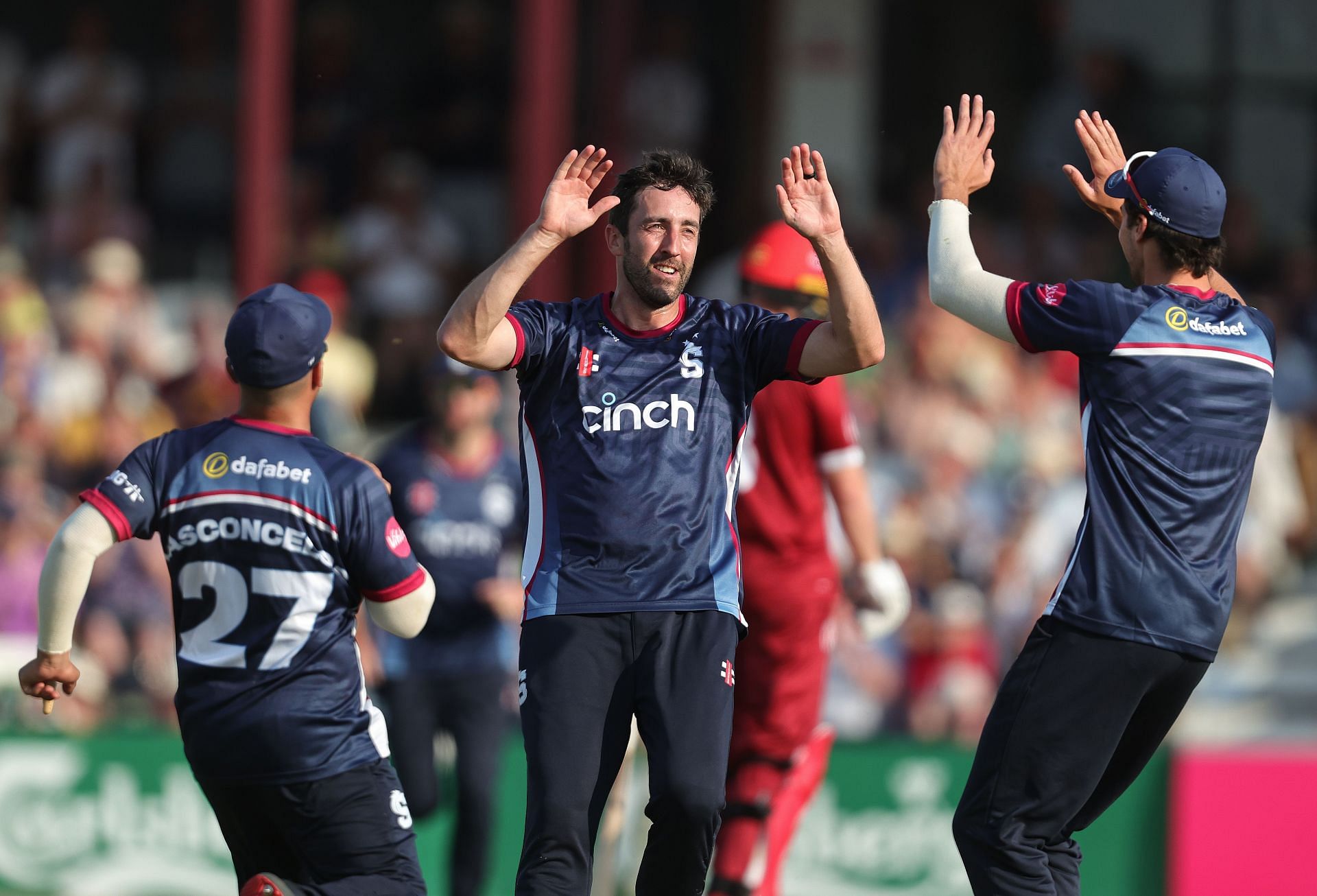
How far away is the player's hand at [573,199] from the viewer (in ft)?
16.2

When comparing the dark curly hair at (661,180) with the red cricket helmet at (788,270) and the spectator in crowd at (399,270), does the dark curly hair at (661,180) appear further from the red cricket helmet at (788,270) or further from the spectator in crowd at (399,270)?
the spectator in crowd at (399,270)

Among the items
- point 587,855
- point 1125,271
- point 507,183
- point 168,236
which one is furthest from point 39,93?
point 587,855

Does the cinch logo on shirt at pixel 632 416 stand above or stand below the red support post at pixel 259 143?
below

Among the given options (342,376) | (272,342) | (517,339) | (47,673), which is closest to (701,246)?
(342,376)

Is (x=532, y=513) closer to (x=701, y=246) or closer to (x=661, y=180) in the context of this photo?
(x=661, y=180)

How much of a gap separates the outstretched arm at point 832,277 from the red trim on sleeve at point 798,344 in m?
0.04

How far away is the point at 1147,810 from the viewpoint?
29.6 feet

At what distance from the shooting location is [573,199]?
4.98m

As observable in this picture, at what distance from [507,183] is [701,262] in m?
1.71

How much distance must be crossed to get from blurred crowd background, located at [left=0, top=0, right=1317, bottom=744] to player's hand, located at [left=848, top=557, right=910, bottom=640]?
321 centimetres

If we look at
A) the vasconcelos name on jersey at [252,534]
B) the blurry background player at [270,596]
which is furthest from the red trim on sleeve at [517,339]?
the vasconcelos name on jersey at [252,534]

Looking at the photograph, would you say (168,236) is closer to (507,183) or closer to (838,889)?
(507,183)

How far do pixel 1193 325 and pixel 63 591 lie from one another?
3110 millimetres

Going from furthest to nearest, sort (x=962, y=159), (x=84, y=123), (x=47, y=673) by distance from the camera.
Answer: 1. (x=84, y=123)
2. (x=962, y=159)
3. (x=47, y=673)
